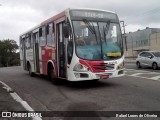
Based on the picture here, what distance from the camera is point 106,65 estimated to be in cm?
1204

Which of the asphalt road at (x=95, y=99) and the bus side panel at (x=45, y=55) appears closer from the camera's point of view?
the asphalt road at (x=95, y=99)

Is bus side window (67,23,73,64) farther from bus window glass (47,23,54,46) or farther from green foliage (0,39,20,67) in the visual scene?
green foliage (0,39,20,67)

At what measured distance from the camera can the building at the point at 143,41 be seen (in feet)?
226

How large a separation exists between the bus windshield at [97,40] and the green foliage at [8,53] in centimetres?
9525

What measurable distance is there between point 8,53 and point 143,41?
5525 cm

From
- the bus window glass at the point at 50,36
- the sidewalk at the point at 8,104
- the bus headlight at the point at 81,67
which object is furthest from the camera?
the bus window glass at the point at 50,36

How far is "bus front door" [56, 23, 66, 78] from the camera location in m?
12.6

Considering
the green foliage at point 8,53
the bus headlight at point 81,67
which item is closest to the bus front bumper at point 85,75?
the bus headlight at point 81,67

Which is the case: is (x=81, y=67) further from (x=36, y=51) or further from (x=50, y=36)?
(x=36, y=51)

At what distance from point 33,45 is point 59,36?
4998 mm

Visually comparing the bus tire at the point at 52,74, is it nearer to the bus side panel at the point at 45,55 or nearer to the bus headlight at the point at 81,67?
the bus side panel at the point at 45,55

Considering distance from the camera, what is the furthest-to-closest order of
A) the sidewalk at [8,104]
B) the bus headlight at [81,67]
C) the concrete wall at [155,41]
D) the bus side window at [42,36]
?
the concrete wall at [155,41] < the bus side window at [42,36] < the bus headlight at [81,67] < the sidewalk at [8,104]

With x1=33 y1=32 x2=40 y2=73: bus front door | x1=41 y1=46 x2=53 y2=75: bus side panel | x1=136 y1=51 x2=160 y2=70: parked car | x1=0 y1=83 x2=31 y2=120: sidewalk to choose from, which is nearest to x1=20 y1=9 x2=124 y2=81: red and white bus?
x1=41 y1=46 x2=53 y2=75: bus side panel

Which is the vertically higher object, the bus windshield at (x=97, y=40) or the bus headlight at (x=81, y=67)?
the bus windshield at (x=97, y=40)
